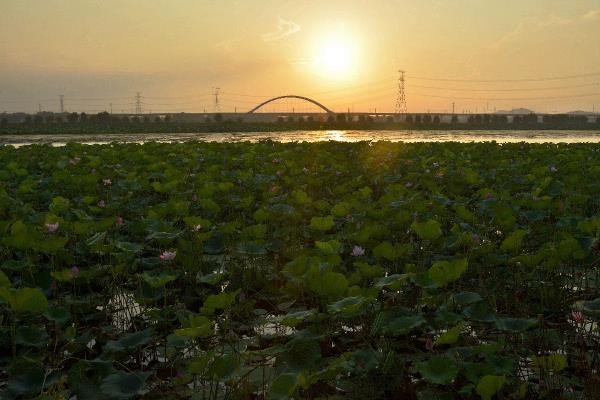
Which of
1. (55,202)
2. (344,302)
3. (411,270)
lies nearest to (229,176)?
(55,202)

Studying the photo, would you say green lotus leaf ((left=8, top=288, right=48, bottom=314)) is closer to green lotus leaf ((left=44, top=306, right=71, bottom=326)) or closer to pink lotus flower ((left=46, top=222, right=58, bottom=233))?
green lotus leaf ((left=44, top=306, right=71, bottom=326))

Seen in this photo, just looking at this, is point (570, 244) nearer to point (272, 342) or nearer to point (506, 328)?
point (506, 328)

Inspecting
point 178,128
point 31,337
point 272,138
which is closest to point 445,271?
point 31,337

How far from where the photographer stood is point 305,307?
3.39 m

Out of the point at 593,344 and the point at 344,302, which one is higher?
the point at 344,302

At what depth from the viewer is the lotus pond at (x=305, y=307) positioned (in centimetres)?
235

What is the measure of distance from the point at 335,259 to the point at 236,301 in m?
0.79

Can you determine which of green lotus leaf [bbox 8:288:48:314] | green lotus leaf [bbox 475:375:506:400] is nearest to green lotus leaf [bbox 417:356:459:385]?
green lotus leaf [bbox 475:375:506:400]

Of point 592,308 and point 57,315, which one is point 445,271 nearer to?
point 592,308

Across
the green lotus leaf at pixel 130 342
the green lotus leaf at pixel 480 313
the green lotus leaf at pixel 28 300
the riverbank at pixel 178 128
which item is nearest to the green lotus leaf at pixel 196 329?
the green lotus leaf at pixel 130 342

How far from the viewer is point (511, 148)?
560 inches

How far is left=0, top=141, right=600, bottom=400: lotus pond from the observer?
235cm

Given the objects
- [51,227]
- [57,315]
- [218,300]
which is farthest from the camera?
[51,227]

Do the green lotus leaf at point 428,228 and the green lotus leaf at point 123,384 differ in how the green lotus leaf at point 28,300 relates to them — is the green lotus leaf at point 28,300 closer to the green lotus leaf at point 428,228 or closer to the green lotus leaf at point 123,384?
the green lotus leaf at point 123,384
